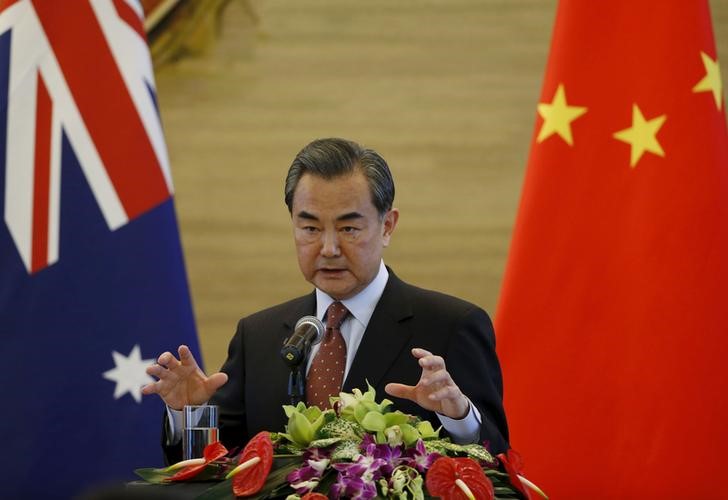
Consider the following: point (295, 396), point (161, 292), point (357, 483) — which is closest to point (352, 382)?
point (295, 396)

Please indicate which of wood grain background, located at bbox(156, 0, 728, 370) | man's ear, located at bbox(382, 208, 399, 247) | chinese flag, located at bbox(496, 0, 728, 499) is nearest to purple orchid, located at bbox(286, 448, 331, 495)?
man's ear, located at bbox(382, 208, 399, 247)

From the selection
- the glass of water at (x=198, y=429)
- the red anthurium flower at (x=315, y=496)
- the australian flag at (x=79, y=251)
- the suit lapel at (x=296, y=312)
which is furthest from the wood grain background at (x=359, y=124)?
the red anthurium flower at (x=315, y=496)

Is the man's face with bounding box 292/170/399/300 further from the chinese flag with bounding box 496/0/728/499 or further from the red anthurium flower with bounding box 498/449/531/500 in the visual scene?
the chinese flag with bounding box 496/0/728/499

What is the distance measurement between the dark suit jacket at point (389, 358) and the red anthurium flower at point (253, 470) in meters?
0.71

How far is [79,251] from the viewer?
3.92 metres

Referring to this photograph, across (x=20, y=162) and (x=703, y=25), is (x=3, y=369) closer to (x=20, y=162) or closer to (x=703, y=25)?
(x=20, y=162)

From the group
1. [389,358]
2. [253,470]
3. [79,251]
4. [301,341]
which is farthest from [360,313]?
[79,251]

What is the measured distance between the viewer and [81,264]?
3.92 m

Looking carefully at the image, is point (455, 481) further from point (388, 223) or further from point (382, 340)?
point (388, 223)

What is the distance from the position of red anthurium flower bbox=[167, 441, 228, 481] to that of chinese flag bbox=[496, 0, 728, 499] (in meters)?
1.83

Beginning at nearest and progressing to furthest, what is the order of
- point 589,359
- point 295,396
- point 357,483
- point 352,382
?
point 357,483 < point 295,396 < point 352,382 < point 589,359

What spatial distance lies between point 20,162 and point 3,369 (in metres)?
0.74

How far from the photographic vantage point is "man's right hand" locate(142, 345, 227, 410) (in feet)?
7.86

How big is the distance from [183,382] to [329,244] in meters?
0.49
